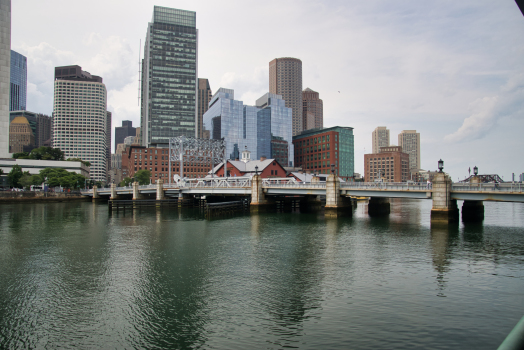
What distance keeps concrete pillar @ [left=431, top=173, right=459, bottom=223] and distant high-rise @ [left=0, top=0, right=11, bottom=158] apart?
7635 inches

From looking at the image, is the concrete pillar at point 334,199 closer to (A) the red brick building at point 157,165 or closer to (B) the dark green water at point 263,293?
(B) the dark green water at point 263,293

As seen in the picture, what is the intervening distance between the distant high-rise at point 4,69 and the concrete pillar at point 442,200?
636 ft

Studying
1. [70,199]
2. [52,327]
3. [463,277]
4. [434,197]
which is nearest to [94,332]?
[52,327]

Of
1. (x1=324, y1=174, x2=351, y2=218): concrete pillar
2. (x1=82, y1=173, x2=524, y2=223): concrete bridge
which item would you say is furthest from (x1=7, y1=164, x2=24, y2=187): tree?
(x1=324, y1=174, x2=351, y2=218): concrete pillar

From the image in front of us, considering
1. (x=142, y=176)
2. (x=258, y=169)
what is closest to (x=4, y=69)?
(x=142, y=176)

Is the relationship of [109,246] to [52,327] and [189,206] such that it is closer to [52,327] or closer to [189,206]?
[52,327]

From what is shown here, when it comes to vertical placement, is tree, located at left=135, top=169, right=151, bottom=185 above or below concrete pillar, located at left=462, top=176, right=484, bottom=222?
above

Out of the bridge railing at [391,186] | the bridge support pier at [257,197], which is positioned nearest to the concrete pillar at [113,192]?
the bridge support pier at [257,197]

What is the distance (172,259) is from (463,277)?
21.9 m

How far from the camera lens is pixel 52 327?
1686cm

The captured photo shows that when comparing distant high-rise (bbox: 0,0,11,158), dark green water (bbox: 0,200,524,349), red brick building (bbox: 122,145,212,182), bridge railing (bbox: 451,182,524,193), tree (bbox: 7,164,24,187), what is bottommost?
dark green water (bbox: 0,200,524,349)

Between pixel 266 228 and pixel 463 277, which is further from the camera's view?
pixel 266 228

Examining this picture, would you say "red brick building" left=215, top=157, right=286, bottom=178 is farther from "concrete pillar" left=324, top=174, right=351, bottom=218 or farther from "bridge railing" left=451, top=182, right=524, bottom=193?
"bridge railing" left=451, top=182, right=524, bottom=193

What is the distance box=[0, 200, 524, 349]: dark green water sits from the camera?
15.7 meters
